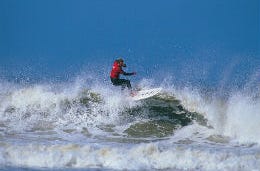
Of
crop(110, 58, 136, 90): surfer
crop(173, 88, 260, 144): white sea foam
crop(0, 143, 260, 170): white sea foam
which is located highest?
crop(110, 58, 136, 90): surfer

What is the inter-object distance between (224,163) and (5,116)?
7953 millimetres

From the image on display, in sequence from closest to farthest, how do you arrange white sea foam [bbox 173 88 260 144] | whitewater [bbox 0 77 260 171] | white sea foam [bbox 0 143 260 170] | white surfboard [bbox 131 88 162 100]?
1. white sea foam [bbox 0 143 260 170]
2. whitewater [bbox 0 77 260 171]
3. white sea foam [bbox 173 88 260 144]
4. white surfboard [bbox 131 88 162 100]

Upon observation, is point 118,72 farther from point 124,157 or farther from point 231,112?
point 124,157

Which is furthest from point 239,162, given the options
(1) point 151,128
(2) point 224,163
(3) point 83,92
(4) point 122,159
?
(3) point 83,92

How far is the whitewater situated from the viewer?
1083 centimetres

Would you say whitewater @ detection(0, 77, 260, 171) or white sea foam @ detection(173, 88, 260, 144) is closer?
whitewater @ detection(0, 77, 260, 171)

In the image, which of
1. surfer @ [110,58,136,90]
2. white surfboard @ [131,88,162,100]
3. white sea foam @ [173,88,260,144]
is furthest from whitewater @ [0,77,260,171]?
surfer @ [110,58,136,90]

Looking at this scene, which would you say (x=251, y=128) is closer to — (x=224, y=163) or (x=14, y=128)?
(x=224, y=163)

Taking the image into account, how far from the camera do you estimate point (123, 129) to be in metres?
15.2

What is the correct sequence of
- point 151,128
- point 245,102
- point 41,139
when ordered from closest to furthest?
point 41,139 < point 151,128 < point 245,102

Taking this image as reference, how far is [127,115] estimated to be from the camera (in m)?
16.2

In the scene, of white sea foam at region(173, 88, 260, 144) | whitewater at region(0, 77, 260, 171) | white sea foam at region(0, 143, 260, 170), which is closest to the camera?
white sea foam at region(0, 143, 260, 170)

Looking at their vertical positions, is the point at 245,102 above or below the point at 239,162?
above

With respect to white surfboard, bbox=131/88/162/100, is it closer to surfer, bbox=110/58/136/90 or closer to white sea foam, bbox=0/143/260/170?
surfer, bbox=110/58/136/90
